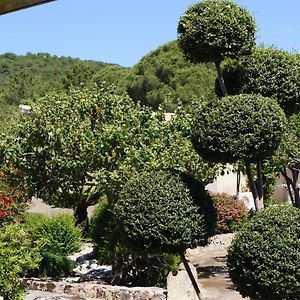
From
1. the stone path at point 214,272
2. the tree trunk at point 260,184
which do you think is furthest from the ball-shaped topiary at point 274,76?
the stone path at point 214,272

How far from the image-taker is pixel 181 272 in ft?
26.0

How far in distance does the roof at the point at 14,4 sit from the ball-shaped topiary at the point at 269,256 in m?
2.23

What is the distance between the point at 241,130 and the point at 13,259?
10.2ft

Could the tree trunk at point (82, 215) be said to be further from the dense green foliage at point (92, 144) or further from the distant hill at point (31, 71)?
the distant hill at point (31, 71)

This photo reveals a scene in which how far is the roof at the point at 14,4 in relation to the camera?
3.60 metres

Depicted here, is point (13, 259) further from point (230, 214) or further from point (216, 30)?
point (230, 214)

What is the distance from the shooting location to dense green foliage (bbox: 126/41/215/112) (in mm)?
28266

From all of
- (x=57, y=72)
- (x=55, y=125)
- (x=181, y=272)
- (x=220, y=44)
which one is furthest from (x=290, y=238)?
(x=57, y=72)

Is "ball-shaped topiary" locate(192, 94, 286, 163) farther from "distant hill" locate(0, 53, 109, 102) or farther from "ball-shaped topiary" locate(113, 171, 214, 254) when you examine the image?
"distant hill" locate(0, 53, 109, 102)

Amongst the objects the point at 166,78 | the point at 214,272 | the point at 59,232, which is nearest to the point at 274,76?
the point at 59,232

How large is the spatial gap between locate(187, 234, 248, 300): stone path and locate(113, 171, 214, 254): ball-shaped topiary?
10.5 ft

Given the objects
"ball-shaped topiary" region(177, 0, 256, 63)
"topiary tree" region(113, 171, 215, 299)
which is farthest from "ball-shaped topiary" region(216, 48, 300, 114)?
"topiary tree" region(113, 171, 215, 299)

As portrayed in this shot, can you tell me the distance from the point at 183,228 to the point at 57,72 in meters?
43.9

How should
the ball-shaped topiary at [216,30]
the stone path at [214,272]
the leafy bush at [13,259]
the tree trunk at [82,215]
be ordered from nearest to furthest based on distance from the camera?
the ball-shaped topiary at [216,30], the leafy bush at [13,259], the stone path at [214,272], the tree trunk at [82,215]
